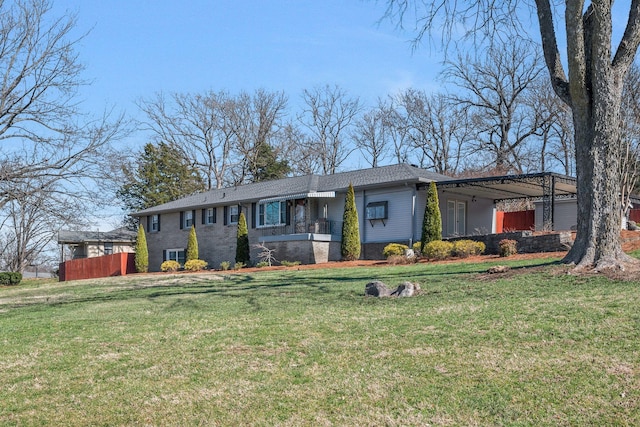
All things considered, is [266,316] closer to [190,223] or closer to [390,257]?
[390,257]

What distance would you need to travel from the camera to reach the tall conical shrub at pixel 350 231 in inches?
975

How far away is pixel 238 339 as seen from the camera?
8.15m

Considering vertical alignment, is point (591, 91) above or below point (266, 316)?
above

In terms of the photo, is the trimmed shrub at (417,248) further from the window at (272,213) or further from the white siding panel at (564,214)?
the white siding panel at (564,214)

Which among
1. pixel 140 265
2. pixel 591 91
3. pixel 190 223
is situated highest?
pixel 591 91

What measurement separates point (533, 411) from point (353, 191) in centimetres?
2081

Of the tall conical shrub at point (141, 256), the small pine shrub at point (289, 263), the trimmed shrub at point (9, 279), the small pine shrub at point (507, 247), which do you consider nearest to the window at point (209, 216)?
the tall conical shrub at point (141, 256)

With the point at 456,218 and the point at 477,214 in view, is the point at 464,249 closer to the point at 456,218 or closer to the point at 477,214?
the point at 456,218

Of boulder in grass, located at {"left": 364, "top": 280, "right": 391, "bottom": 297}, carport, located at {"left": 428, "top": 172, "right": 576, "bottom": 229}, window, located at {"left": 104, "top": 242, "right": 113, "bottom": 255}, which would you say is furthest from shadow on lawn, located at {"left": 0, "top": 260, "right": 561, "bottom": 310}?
window, located at {"left": 104, "top": 242, "right": 113, "bottom": 255}

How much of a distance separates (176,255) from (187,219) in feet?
7.20

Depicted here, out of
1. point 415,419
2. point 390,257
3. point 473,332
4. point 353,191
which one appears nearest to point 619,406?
point 415,419

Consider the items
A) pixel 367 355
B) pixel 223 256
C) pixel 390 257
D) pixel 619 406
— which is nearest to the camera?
pixel 619 406

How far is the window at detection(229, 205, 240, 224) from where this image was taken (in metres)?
30.9

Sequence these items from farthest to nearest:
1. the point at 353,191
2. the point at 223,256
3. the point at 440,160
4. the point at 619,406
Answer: the point at 440,160
the point at 223,256
the point at 353,191
the point at 619,406
